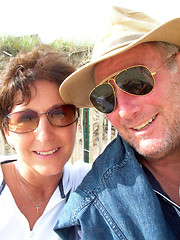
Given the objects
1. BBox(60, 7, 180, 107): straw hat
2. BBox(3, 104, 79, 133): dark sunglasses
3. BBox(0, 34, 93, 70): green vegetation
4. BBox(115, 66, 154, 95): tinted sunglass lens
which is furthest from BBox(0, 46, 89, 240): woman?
BBox(0, 34, 93, 70): green vegetation

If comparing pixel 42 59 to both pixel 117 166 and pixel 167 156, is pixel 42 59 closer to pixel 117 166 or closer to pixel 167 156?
pixel 117 166

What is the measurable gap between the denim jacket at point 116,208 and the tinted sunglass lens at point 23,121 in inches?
22.5

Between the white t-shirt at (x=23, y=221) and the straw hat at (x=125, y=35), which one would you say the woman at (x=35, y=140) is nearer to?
the white t-shirt at (x=23, y=221)

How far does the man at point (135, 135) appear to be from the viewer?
124 cm

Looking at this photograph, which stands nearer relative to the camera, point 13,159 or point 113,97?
point 113,97

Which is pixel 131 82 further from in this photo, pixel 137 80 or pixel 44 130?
pixel 44 130

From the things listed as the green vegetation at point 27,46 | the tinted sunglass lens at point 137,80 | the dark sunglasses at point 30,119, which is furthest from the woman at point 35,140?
the green vegetation at point 27,46

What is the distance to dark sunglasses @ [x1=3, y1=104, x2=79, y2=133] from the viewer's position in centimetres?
150

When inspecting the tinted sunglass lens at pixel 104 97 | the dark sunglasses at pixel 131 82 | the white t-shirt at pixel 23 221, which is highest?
the dark sunglasses at pixel 131 82

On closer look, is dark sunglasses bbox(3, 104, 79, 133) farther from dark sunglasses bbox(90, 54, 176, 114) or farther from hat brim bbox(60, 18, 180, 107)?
dark sunglasses bbox(90, 54, 176, 114)

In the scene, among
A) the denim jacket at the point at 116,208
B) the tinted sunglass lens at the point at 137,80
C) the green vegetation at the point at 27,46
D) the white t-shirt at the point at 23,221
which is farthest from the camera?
the green vegetation at the point at 27,46

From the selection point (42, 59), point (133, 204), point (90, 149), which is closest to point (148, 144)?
point (133, 204)

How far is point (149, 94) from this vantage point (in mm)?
1350

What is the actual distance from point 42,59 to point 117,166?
1047 millimetres
